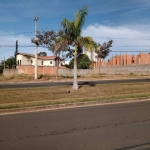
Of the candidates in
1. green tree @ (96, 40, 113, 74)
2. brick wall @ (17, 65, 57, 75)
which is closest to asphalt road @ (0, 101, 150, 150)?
brick wall @ (17, 65, 57, 75)

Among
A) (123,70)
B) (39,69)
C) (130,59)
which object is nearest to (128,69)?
(123,70)

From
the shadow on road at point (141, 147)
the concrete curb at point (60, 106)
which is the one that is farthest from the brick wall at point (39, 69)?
the shadow on road at point (141, 147)

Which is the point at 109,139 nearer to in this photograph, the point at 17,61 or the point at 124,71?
the point at 124,71

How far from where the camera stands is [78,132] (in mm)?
6227

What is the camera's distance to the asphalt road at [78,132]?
5193 millimetres

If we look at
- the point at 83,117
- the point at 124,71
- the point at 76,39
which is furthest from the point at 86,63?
the point at 83,117

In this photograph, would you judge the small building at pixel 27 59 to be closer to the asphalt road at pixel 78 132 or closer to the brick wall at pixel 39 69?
the brick wall at pixel 39 69

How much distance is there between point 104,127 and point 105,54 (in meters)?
57.9

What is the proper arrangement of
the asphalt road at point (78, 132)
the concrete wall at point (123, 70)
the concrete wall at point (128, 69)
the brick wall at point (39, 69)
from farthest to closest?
the brick wall at point (39, 69), the concrete wall at point (123, 70), the concrete wall at point (128, 69), the asphalt road at point (78, 132)

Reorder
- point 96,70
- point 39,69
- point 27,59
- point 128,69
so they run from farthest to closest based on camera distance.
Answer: point 27,59 < point 96,70 < point 39,69 < point 128,69

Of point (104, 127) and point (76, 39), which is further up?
point (76, 39)

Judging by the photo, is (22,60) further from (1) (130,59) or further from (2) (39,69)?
(1) (130,59)

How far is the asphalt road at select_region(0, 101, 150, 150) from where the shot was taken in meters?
5.19

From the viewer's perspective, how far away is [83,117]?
817cm
